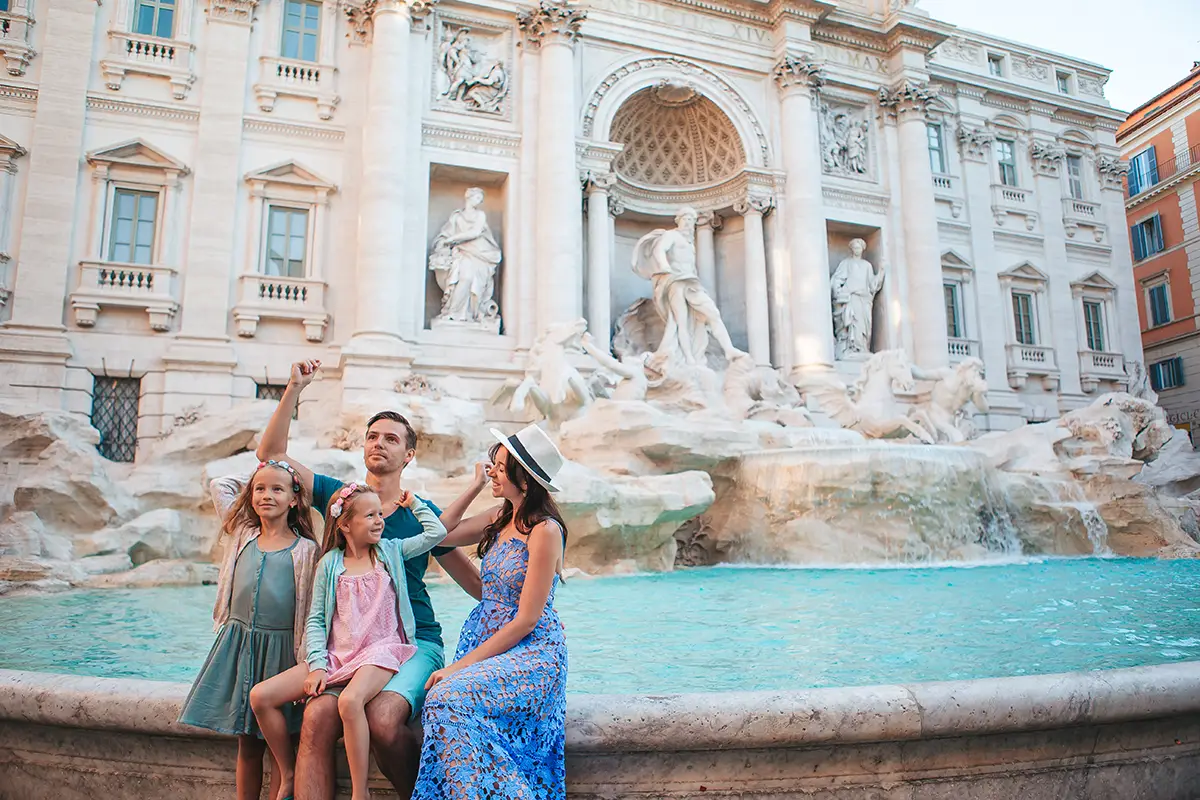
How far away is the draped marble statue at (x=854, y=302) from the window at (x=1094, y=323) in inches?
273

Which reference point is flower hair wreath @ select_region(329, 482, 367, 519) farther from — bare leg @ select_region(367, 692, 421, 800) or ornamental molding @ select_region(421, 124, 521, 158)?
ornamental molding @ select_region(421, 124, 521, 158)

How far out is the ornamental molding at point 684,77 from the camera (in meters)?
17.1

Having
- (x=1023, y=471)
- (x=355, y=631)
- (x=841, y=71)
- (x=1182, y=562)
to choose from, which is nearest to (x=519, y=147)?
(x=841, y=71)

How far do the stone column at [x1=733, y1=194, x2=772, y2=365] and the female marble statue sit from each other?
5462 mm

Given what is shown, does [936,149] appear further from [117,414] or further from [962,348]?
[117,414]

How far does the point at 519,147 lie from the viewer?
54.0 ft

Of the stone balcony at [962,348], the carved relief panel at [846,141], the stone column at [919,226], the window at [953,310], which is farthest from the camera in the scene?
the window at [953,310]

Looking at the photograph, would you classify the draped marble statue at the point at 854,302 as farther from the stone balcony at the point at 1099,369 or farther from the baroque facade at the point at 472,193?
the stone balcony at the point at 1099,369

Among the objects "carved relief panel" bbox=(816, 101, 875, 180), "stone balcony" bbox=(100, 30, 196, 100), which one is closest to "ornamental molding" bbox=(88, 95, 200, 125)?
"stone balcony" bbox=(100, 30, 196, 100)

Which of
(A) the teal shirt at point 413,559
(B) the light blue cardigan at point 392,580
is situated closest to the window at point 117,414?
(A) the teal shirt at point 413,559

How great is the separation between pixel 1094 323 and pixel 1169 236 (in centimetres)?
588

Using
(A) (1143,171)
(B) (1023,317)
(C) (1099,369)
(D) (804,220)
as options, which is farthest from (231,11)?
(A) (1143,171)

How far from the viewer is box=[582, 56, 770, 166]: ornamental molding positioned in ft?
56.0

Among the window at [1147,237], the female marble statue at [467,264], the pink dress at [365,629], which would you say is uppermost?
the window at [1147,237]
